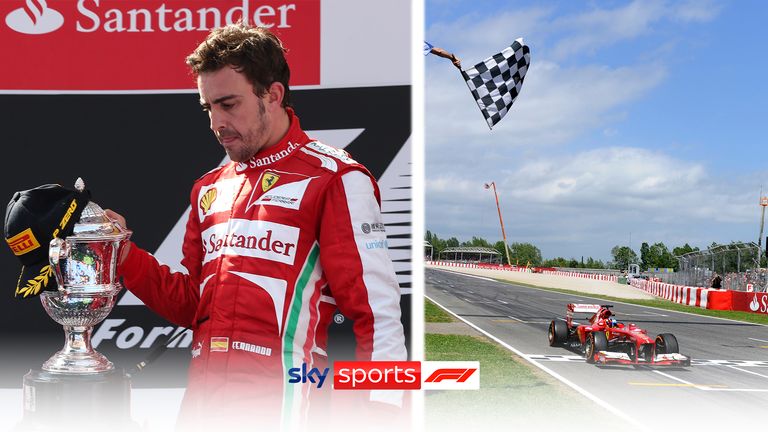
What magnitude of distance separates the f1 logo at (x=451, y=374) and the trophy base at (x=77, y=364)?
1.46 m

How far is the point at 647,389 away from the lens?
9430mm

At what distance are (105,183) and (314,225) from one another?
43.4 inches

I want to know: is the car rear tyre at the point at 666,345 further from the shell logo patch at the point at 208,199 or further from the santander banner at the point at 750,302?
the santander banner at the point at 750,302

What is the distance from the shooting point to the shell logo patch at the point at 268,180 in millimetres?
1932

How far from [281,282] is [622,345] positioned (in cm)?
1095

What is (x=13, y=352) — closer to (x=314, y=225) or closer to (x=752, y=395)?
(x=314, y=225)

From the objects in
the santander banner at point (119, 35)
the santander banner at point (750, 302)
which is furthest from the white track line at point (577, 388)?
the santander banner at point (750, 302)

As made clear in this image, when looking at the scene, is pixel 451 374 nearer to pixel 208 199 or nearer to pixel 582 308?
pixel 208 199

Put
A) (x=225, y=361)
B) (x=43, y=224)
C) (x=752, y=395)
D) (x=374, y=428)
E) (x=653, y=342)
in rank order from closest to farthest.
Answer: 1. (x=43, y=224)
2. (x=374, y=428)
3. (x=225, y=361)
4. (x=752, y=395)
5. (x=653, y=342)

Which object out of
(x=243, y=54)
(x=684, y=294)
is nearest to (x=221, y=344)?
(x=243, y=54)

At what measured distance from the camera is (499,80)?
381 centimetres

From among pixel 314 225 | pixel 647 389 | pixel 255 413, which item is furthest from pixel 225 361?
pixel 647 389

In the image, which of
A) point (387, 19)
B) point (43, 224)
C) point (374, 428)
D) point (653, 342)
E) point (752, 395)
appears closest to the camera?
point (43, 224)

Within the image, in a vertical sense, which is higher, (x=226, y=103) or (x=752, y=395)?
(x=226, y=103)
